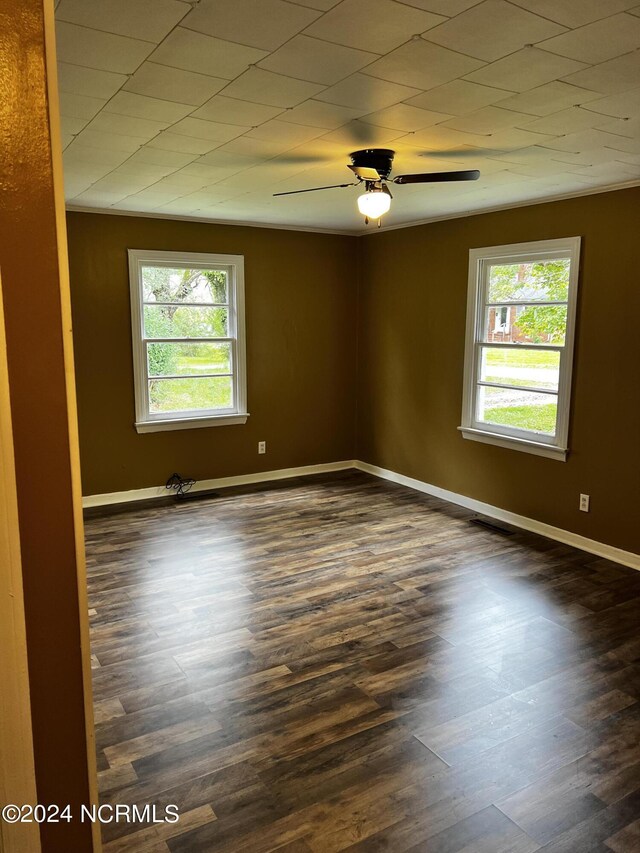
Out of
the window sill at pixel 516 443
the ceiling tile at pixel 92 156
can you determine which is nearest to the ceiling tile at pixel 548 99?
the ceiling tile at pixel 92 156

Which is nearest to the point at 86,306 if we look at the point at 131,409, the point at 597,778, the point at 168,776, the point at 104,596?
the point at 131,409

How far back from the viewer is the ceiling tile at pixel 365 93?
2226mm

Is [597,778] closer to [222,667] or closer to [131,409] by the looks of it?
[222,667]

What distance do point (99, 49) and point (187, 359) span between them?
12.8 ft

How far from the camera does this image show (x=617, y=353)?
13.6 feet

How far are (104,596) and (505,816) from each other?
2549 mm

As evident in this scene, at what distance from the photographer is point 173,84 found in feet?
7.42

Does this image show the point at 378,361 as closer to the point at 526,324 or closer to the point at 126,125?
the point at 526,324

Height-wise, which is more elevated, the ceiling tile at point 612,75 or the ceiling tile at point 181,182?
the ceiling tile at point 181,182

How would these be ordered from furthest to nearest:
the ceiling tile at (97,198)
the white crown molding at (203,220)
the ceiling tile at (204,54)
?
the white crown molding at (203,220), the ceiling tile at (97,198), the ceiling tile at (204,54)

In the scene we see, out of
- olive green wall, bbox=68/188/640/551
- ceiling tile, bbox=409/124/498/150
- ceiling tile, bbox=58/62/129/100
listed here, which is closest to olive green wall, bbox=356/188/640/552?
olive green wall, bbox=68/188/640/551

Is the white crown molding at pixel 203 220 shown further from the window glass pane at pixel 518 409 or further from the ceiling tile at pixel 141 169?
the window glass pane at pixel 518 409

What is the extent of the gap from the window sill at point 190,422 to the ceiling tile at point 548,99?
13.3 ft

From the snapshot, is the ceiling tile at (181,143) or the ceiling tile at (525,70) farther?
the ceiling tile at (181,143)
